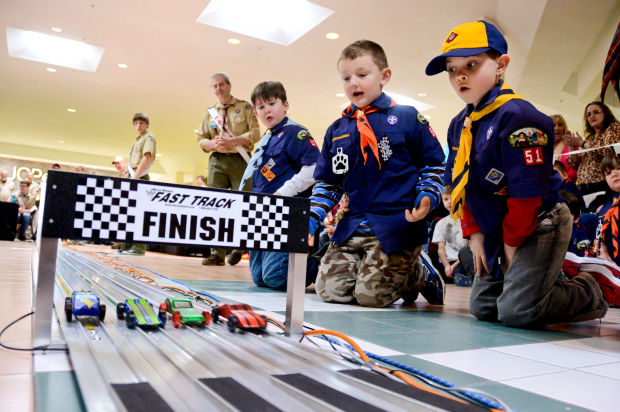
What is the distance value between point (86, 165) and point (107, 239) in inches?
752

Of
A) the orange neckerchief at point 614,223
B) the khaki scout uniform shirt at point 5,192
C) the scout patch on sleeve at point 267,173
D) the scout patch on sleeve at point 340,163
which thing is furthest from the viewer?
the khaki scout uniform shirt at point 5,192

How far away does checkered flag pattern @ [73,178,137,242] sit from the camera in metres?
1.18

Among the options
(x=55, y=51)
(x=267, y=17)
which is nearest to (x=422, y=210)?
(x=267, y=17)

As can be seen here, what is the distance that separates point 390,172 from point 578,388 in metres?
1.45

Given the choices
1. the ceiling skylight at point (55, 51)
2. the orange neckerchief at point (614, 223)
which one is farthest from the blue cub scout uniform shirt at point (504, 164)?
the ceiling skylight at point (55, 51)

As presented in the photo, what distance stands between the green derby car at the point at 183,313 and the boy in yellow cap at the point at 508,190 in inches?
44.8

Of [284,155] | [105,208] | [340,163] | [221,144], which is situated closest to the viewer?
[105,208]

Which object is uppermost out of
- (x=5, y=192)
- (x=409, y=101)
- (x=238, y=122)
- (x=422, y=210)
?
(x=409, y=101)

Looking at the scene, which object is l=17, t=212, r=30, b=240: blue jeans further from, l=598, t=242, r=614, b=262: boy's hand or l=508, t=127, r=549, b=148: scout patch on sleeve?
l=508, t=127, r=549, b=148: scout patch on sleeve

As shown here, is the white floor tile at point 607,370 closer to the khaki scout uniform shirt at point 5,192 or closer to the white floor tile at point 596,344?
the white floor tile at point 596,344

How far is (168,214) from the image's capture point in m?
1.28

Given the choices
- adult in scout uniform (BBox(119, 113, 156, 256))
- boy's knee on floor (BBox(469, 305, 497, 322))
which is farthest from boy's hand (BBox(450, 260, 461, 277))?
adult in scout uniform (BBox(119, 113, 156, 256))

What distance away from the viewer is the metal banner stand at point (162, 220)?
1122mm

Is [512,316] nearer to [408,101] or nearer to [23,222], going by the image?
[408,101]
